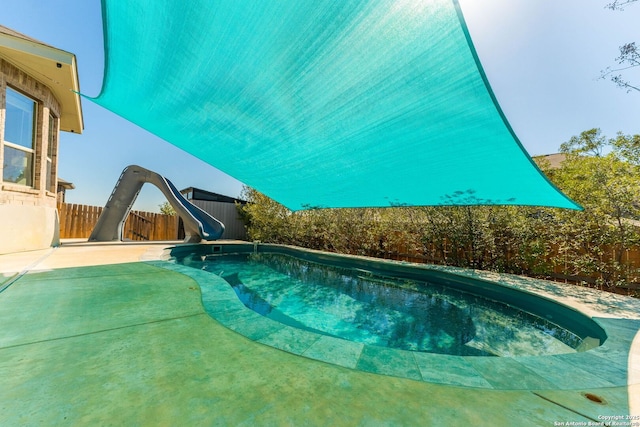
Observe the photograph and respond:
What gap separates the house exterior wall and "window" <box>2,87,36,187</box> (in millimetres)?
84

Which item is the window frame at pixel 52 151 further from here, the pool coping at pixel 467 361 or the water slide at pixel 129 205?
the pool coping at pixel 467 361

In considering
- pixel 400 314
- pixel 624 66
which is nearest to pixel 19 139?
pixel 400 314

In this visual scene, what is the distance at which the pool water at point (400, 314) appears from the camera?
9.58ft

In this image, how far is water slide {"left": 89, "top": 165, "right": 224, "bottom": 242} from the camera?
8.40m

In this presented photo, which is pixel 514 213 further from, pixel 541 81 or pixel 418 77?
pixel 418 77

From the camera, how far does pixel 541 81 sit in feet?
13.6

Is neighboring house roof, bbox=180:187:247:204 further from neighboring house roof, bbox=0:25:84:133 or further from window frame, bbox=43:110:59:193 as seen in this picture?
neighboring house roof, bbox=0:25:84:133

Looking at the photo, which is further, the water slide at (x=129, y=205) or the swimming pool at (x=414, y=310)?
the water slide at (x=129, y=205)

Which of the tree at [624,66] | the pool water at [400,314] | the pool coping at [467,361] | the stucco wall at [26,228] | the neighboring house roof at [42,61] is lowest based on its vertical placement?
the pool water at [400,314]

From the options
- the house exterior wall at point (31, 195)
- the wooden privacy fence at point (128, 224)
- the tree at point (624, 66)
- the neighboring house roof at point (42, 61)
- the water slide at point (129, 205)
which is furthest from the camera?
the wooden privacy fence at point (128, 224)

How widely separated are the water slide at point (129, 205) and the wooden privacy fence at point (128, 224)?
2377 mm

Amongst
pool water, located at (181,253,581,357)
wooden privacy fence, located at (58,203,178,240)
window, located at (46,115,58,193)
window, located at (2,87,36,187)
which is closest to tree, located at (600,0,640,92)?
pool water, located at (181,253,581,357)

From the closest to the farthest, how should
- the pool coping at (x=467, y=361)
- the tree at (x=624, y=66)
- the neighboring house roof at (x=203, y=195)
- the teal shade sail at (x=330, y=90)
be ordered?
the pool coping at (x=467, y=361), the teal shade sail at (x=330, y=90), the tree at (x=624, y=66), the neighboring house roof at (x=203, y=195)

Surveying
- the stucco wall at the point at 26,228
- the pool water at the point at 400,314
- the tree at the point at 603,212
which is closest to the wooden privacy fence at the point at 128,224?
the stucco wall at the point at 26,228
